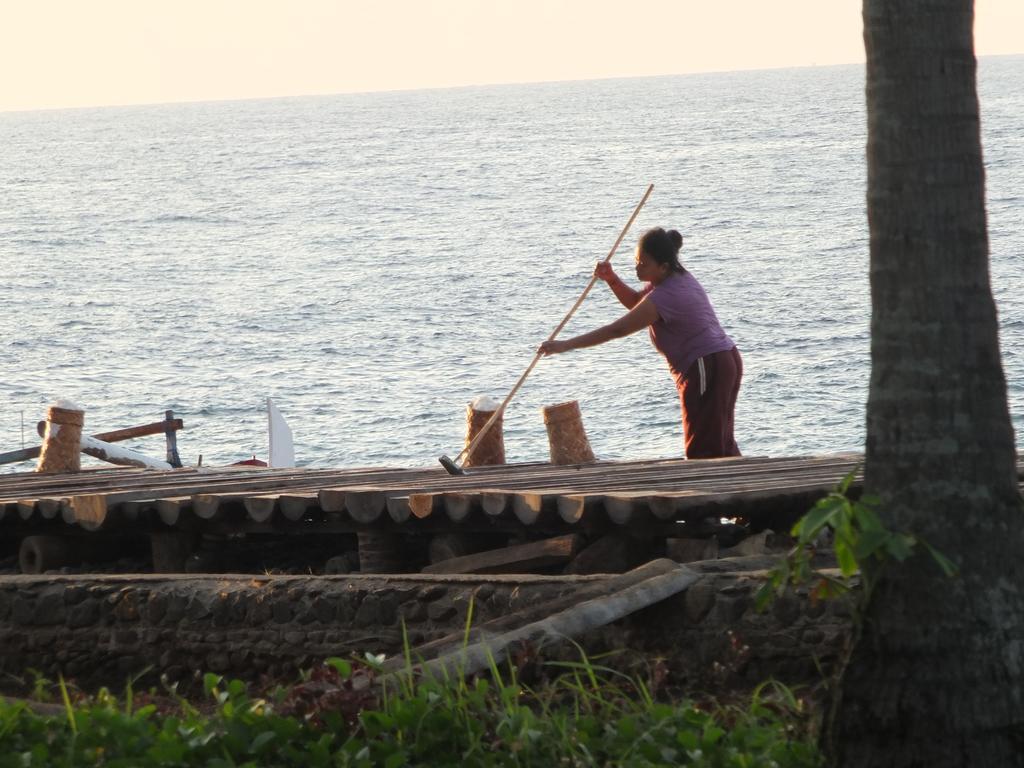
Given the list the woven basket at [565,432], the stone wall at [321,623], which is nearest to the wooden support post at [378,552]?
the stone wall at [321,623]

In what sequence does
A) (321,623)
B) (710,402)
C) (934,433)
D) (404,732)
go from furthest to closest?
(710,402) → (321,623) → (404,732) → (934,433)

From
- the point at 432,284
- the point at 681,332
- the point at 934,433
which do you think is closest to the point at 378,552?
the point at 681,332

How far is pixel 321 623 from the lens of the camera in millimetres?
6852

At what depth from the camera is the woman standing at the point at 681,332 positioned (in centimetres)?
909

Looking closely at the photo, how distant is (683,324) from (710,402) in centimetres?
53

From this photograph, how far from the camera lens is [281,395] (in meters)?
36.9

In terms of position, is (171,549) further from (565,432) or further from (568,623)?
(568,623)

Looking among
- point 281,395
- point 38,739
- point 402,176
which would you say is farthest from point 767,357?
point 402,176

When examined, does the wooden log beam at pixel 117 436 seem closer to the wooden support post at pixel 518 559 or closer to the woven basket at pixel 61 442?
the woven basket at pixel 61 442

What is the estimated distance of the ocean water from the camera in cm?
3294

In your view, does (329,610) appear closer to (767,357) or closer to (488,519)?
(488,519)

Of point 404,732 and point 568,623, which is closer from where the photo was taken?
point 404,732

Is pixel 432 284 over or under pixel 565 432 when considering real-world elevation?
under

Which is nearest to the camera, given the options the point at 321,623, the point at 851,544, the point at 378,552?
the point at 851,544
